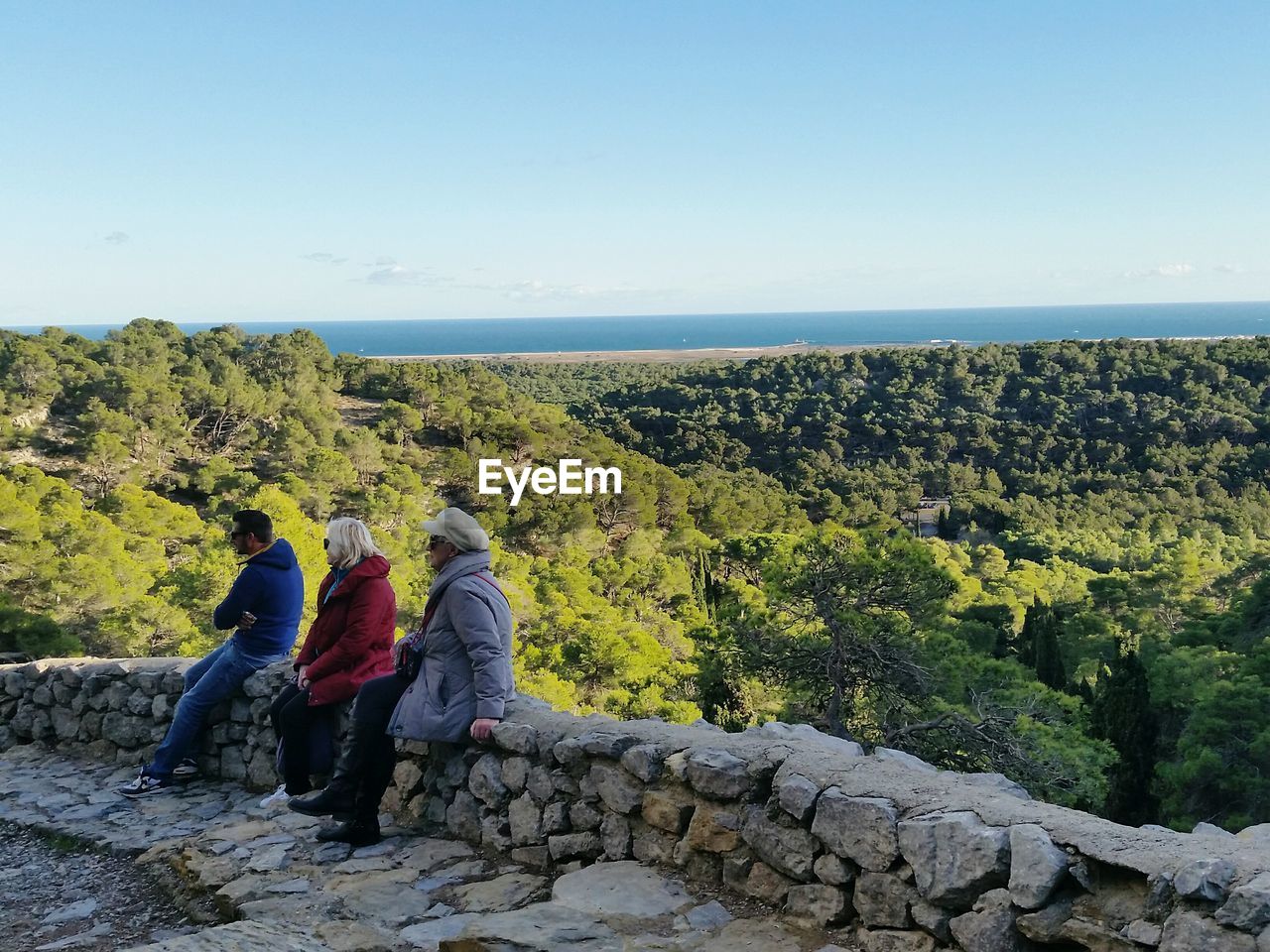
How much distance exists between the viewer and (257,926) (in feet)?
10.0

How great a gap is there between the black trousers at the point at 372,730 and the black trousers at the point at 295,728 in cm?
49

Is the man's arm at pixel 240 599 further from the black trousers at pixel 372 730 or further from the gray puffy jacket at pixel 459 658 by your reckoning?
the gray puffy jacket at pixel 459 658

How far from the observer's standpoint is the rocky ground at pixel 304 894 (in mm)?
2865

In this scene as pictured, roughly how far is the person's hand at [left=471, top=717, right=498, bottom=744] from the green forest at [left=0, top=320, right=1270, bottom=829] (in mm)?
7412

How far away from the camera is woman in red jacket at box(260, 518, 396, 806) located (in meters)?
4.11

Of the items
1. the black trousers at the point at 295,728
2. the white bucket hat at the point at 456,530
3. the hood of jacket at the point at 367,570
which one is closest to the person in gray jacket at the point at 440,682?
the white bucket hat at the point at 456,530

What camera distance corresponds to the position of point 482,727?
3789mm

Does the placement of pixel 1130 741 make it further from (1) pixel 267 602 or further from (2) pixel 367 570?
(2) pixel 367 570

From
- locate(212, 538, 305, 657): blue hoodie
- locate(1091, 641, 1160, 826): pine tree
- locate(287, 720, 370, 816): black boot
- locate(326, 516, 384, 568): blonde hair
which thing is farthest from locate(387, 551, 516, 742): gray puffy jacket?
locate(1091, 641, 1160, 826): pine tree

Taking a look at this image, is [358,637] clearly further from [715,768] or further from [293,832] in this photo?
[715,768]

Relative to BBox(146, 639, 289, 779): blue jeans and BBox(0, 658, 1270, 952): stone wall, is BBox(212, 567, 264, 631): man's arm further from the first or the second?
BBox(0, 658, 1270, 952): stone wall

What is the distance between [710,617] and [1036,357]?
5120cm

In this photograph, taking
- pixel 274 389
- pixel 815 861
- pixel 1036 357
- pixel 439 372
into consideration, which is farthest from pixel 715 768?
pixel 1036 357

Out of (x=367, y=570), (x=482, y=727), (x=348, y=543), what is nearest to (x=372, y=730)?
(x=482, y=727)
